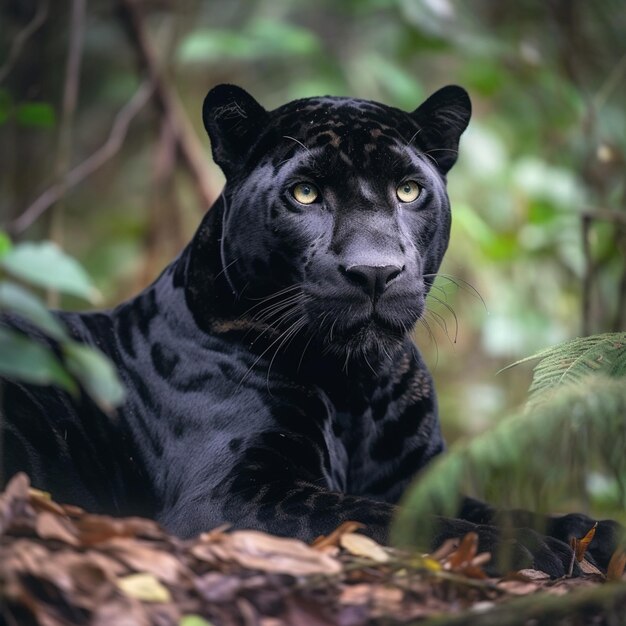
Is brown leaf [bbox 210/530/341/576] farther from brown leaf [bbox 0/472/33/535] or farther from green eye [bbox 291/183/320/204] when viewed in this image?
green eye [bbox 291/183/320/204]

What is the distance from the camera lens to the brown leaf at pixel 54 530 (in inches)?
78.6

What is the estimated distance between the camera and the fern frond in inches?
82.4

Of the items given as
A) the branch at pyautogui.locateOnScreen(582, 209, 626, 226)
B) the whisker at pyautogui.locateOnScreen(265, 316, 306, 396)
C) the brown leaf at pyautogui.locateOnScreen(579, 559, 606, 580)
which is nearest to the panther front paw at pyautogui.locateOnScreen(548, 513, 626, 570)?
the brown leaf at pyautogui.locateOnScreen(579, 559, 606, 580)

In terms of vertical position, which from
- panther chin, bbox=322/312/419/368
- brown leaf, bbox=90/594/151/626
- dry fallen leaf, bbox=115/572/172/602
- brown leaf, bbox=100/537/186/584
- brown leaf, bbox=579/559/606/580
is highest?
panther chin, bbox=322/312/419/368

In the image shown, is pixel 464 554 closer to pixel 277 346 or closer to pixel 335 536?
pixel 335 536

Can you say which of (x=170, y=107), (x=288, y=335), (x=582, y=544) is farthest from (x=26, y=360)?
(x=170, y=107)

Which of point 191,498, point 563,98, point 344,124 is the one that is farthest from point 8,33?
point 191,498

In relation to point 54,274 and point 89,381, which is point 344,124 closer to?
point 54,274

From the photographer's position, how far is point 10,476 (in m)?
2.91

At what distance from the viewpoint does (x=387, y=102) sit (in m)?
7.61

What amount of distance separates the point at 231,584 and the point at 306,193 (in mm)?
1497

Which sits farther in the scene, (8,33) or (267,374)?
(8,33)

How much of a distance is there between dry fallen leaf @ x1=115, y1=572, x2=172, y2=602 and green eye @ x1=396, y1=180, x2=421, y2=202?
5.47ft

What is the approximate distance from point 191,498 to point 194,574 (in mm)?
922
